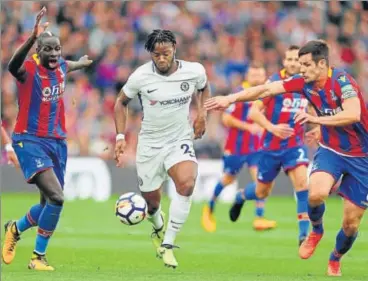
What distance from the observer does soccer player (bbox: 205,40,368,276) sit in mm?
10938

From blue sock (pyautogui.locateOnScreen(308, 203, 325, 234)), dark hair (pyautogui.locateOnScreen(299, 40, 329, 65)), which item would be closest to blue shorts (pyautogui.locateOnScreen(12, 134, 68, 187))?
blue sock (pyautogui.locateOnScreen(308, 203, 325, 234))

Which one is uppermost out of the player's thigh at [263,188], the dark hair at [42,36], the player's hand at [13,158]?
the dark hair at [42,36]

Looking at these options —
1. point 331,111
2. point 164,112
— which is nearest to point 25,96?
point 164,112

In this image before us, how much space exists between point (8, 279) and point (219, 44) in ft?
54.6

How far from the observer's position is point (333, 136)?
11.2m

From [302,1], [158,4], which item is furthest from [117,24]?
[302,1]

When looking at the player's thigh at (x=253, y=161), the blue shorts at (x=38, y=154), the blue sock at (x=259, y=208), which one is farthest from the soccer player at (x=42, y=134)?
the player's thigh at (x=253, y=161)

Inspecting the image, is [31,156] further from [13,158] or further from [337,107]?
[337,107]

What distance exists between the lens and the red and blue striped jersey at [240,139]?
57.4 ft

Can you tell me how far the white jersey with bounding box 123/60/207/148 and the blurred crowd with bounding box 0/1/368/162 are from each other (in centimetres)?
1229

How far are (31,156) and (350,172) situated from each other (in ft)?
11.2

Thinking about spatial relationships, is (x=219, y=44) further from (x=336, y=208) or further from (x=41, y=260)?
(x=41, y=260)

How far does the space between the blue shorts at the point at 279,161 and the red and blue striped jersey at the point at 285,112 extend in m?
0.09

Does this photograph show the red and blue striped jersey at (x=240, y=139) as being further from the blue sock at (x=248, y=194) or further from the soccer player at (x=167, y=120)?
the soccer player at (x=167, y=120)
